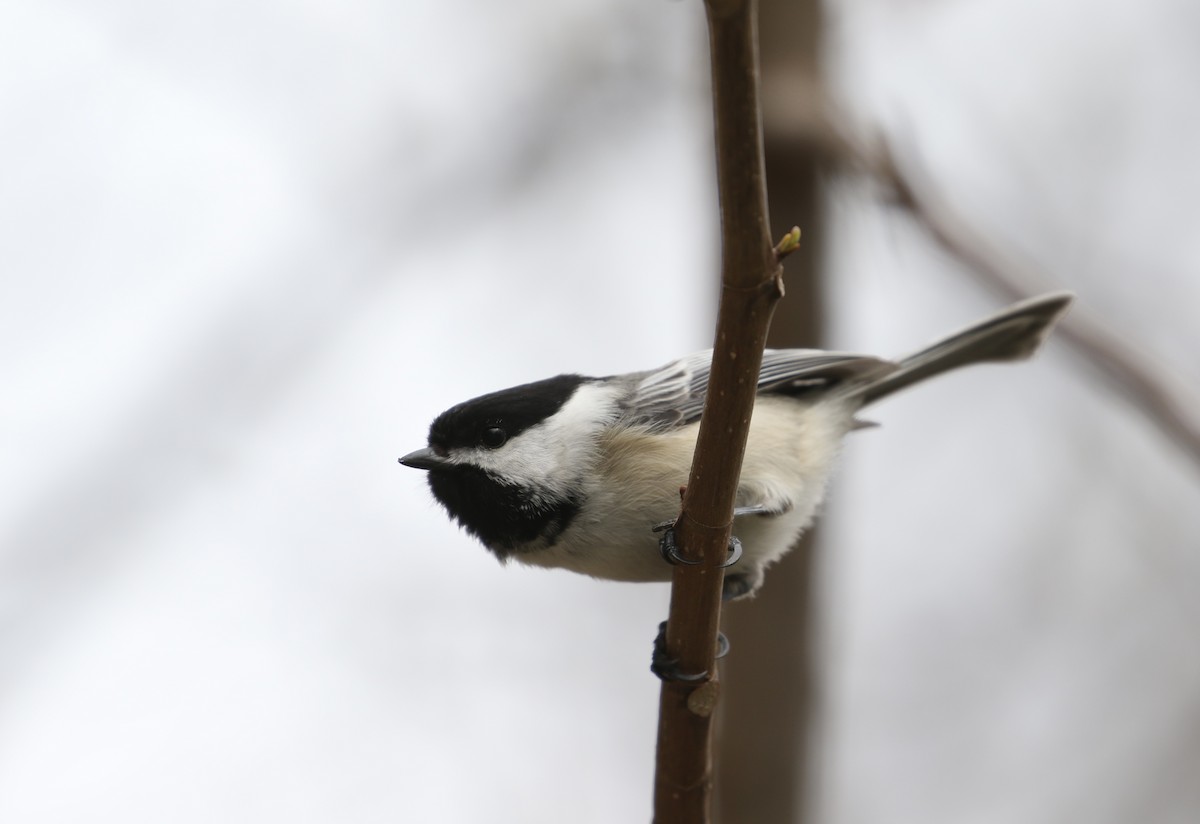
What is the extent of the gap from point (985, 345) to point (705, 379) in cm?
83

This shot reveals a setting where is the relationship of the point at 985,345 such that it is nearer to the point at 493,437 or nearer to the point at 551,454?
the point at 551,454

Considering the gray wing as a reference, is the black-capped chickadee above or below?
below

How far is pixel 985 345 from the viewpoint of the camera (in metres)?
2.78

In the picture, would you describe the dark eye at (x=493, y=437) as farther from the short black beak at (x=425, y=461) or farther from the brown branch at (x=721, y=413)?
the brown branch at (x=721, y=413)

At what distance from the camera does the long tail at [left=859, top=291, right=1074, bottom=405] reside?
8.61 feet

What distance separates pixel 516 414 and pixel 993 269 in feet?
4.08

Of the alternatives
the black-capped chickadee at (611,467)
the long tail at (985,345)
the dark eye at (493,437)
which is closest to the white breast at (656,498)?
the black-capped chickadee at (611,467)

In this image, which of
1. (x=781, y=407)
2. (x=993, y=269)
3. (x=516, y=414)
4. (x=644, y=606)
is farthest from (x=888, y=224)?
(x=644, y=606)

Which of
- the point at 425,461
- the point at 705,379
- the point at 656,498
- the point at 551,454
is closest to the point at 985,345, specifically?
the point at 705,379

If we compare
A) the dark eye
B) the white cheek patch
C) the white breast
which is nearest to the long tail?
the white breast

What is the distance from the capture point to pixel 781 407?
2.67 meters

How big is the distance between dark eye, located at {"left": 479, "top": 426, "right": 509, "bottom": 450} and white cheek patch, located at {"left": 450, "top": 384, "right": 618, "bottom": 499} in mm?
12

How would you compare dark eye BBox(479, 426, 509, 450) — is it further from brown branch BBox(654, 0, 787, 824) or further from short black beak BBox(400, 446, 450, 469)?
brown branch BBox(654, 0, 787, 824)

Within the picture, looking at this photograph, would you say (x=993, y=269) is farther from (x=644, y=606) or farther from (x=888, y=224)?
(x=644, y=606)
